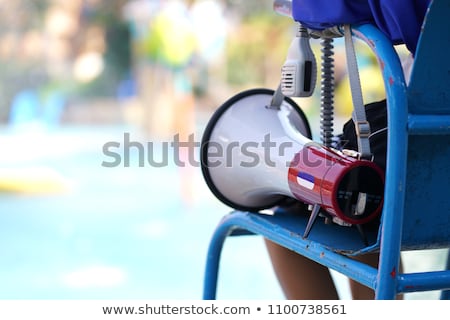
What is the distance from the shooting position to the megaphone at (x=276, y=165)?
89 centimetres

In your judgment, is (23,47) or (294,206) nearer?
(294,206)

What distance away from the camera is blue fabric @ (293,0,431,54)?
866mm

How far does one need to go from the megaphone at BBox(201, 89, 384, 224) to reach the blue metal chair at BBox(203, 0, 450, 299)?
7 cm

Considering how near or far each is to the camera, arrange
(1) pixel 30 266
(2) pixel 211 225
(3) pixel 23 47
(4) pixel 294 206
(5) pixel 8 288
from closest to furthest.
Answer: (4) pixel 294 206, (5) pixel 8 288, (1) pixel 30 266, (2) pixel 211 225, (3) pixel 23 47

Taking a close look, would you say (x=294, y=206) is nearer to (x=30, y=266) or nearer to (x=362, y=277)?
(x=362, y=277)

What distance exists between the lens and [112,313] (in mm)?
961

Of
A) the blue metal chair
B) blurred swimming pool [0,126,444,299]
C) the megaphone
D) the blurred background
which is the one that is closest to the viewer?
the blue metal chair

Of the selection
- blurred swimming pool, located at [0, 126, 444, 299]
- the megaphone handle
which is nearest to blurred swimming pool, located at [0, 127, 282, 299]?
blurred swimming pool, located at [0, 126, 444, 299]

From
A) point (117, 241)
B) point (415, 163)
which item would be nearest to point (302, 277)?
point (415, 163)

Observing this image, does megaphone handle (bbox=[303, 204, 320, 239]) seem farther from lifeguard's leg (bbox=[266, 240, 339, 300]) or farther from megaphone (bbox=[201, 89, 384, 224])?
lifeguard's leg (bbox=[266, 240, 339, 300])

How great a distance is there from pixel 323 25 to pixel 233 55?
916 cm

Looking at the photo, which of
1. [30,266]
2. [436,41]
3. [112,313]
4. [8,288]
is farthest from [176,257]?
[436,41]

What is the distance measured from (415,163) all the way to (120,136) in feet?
23.8

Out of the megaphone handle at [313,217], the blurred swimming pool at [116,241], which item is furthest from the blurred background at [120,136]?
the megaphone handle at [313,217]
